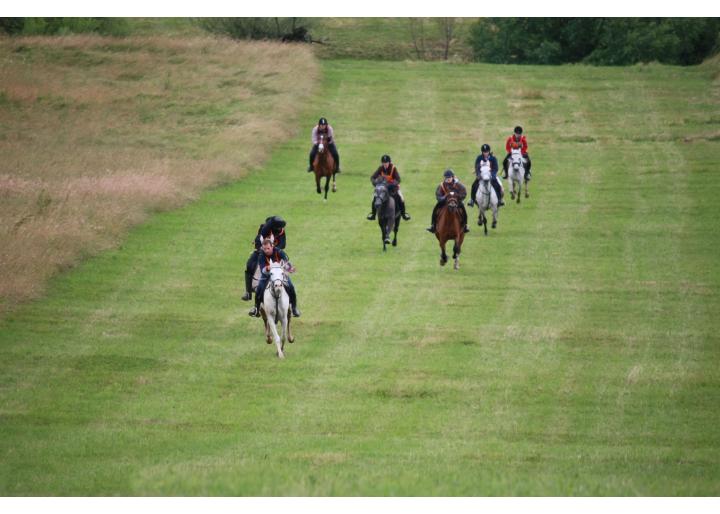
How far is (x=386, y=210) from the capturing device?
3516 cm

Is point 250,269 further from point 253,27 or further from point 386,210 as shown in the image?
point 253,27

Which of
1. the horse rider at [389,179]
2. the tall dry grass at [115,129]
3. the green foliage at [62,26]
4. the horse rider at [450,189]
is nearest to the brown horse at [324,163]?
the tall dry grass at [115,129]

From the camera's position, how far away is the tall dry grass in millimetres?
35875

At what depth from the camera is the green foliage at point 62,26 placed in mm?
78250

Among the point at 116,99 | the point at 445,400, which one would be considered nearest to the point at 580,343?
the point at 445,400

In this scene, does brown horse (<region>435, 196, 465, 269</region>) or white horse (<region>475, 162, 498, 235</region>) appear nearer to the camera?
brown horse (<region>435, 196, 465, 269</region>)

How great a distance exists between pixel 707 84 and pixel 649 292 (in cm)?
4206

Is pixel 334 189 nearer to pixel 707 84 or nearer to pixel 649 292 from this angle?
pixel 649 292

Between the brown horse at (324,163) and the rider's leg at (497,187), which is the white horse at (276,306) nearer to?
the rider's leg at (497,187)

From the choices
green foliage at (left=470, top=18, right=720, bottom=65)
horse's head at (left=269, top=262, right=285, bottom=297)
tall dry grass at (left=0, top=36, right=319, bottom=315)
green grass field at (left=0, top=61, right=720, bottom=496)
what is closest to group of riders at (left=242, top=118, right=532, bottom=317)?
horse's head at (left=269, top=262, right=285, bottom=297)

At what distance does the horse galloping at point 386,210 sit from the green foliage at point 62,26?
48671mm

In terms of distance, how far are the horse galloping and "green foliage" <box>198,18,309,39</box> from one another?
50.3 meters

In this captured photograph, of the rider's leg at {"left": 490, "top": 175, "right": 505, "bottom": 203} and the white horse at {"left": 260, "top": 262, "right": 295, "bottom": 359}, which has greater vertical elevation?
the rider's leg at {"left": 490, "top": 175, "right": 505, "bottom": 203}

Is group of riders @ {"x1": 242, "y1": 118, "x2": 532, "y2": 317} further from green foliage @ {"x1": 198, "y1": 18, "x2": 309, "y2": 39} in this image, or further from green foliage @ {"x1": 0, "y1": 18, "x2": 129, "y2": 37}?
green foliage @ {"x1": 198, "y1": 18, "x2": 309, "y2": 39}
